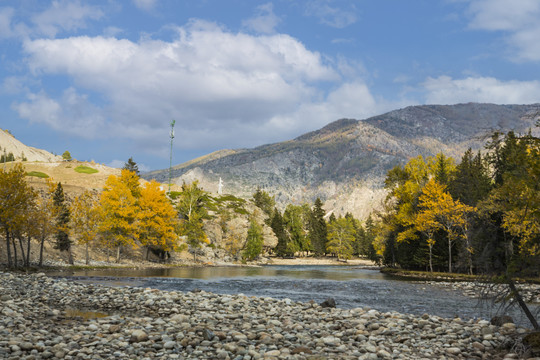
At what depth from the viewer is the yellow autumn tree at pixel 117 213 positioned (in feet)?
186

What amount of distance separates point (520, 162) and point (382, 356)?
22.6 ft

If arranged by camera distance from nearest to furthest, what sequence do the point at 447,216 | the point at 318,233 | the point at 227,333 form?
the point at 227,333 < the point at 447,216 < the point at 318,233

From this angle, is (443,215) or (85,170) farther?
(85,170)

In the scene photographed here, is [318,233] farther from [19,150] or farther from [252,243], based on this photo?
[19,150]

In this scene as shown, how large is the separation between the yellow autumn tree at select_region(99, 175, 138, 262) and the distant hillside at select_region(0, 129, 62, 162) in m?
115

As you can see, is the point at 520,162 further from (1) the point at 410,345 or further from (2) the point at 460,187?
(2) the point at 460,187

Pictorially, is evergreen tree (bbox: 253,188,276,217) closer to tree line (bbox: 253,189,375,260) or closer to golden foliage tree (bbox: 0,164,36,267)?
tree line (bbox: 253,189,375,260)

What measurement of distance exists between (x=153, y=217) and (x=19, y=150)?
13182 cm

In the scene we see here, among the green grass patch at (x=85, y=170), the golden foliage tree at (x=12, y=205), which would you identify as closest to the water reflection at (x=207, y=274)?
the golden foliage tree at (x=12, y=205)

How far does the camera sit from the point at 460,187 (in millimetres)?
49625

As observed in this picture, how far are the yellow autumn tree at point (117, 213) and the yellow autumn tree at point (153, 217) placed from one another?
196cm

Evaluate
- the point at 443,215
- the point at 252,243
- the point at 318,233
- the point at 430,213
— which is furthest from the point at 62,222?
the point at 318,233

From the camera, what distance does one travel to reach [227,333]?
13883 millimetres

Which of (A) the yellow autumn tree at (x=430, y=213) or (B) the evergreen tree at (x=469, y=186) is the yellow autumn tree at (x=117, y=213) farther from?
(B) the evergreen tree at (x=469, y=186)
